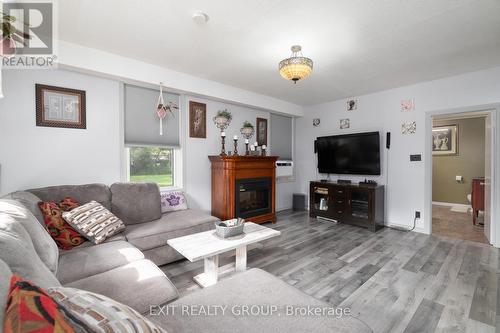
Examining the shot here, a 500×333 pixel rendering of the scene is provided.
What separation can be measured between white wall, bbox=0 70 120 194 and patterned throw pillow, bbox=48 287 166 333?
2.49 metres

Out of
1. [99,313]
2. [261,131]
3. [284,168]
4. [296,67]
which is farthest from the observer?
[284,168]

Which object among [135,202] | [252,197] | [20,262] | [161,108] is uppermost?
[161,108]

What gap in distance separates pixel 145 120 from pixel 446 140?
22.7 ft

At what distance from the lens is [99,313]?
25.8 inches

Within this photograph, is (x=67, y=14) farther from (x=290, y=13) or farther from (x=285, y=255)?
(x=285, y=255)

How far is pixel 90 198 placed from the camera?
251cm

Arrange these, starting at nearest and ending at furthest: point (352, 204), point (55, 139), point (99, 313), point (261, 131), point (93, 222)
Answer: point (99, 313)
point (93, 222)
point (55, 139)
point (352, 204)
point (261, 131)

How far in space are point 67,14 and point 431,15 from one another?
3.27 meters

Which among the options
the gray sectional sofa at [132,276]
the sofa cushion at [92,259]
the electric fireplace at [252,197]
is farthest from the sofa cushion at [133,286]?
the electric fireplace at [252,197]

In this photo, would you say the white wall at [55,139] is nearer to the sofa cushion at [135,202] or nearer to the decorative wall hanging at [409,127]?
the sofa cushion at [135,202]

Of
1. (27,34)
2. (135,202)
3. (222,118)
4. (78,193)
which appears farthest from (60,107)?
(222,118)

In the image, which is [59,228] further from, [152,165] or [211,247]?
[152,165]

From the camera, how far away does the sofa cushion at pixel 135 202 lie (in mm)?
2650

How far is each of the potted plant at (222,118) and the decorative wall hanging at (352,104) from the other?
2500mm
